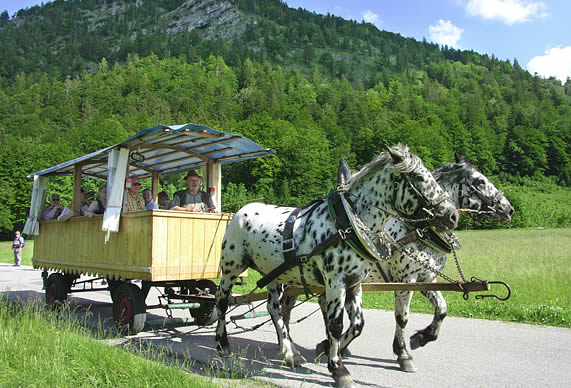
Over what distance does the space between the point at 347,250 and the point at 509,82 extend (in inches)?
5466

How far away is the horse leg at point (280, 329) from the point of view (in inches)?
207

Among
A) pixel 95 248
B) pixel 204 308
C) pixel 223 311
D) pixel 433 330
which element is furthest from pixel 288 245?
pixel 95 248

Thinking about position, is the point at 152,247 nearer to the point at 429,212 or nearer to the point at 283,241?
the point at 283,241

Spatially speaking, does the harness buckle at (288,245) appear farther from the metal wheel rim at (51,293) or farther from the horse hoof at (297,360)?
the metal wheel rim at (51,293)

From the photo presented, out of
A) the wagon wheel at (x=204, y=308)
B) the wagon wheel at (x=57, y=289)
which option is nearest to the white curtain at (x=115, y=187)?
the wagon wheel at (x=204, y=308)

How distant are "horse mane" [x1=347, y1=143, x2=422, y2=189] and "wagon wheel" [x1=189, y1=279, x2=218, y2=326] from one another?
3780 mm

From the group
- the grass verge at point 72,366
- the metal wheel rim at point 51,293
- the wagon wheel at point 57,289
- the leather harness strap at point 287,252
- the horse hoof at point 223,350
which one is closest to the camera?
the grass verge at point 72,366

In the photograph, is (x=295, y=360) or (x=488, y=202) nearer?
(x=295, y=360)

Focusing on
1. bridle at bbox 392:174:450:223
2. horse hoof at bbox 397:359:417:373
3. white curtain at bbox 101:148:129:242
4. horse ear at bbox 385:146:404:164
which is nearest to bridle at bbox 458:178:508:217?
bridle at bbox 392:174:450:223

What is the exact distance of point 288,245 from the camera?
5027 millimetres

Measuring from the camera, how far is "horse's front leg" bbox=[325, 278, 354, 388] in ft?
14.3

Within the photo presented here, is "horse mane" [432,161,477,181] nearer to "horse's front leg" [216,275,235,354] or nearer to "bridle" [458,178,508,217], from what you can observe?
"bridle" [458,178,508,217]

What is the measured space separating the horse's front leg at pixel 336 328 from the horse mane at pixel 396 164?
1083mm

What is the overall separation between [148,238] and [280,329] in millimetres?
2355
